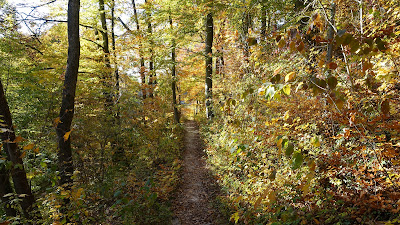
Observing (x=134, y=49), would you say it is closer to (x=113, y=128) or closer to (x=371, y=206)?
(x=113, y=128)

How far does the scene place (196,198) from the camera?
7328mm

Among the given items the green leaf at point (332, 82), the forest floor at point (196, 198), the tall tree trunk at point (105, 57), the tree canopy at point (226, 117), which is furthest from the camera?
the tall tree trunk at point (105, 57)

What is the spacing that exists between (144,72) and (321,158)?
1195 centimetres

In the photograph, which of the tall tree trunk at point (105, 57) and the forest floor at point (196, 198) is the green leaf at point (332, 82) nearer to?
the forest floor at point (196, 198)

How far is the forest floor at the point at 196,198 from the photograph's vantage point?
19.8 feet

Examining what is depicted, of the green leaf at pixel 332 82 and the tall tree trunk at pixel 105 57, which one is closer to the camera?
the green leaf at pixel 332 82

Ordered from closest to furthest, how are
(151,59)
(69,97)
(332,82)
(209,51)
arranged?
(332,82) → (69,97) → (209,51) → (151,59)

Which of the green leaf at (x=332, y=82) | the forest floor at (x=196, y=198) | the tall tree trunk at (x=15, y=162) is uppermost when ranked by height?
the green leaf at (x=332, y=82)

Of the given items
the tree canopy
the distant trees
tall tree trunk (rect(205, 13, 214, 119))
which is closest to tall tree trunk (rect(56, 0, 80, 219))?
the tree canopy

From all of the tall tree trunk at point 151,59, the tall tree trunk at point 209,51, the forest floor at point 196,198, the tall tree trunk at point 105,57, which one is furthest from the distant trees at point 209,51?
the tall tree trunk at point 105,57

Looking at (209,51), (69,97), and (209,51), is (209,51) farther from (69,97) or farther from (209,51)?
(69,97)

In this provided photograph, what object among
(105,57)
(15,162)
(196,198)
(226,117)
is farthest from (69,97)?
(105,57)

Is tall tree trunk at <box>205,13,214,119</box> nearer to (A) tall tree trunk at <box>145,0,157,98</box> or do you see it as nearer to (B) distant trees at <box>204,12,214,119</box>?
(B) distant trees at <box>204,12,214,119</box>

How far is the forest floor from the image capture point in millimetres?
6039
